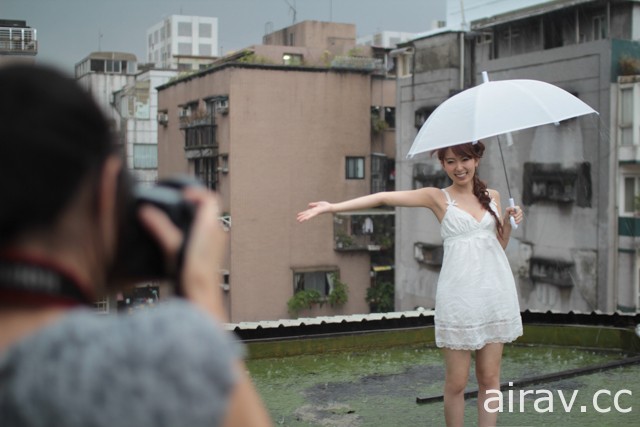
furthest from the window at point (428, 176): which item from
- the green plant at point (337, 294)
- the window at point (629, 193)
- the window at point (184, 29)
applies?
the window at point (184, 29)

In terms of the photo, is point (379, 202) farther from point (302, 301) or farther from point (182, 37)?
point (182, 37)

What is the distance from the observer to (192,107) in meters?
36.5

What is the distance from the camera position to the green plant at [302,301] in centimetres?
3384

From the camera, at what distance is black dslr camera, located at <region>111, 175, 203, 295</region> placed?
4.34 feet

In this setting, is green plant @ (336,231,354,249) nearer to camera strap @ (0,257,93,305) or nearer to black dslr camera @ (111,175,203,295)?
black dslr camera @ (111,175,203,295)

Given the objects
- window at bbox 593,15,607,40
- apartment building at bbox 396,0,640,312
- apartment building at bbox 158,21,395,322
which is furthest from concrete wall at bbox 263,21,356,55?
window at bbox 593,15,607,40

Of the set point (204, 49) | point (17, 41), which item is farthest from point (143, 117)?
point (204, 49)

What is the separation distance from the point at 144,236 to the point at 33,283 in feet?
0.63

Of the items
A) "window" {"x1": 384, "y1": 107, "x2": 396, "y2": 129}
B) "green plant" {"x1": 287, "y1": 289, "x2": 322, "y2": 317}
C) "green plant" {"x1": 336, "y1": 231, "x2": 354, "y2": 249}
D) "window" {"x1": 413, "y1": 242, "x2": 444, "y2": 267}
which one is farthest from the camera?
"window" {"x1": 384, "y1": 107, "x2": 396, "y2": 129}

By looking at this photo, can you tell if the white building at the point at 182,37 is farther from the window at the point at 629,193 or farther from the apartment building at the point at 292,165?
the window at the point at 629,193

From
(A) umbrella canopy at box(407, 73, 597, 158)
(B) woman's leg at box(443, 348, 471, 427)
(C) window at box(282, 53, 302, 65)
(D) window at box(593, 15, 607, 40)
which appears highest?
(C) window at box(282, 53, 302, 65)

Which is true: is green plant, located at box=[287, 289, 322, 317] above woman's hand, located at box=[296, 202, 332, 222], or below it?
below

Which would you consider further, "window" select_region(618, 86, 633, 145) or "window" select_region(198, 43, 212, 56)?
"window" select_region(198, 43, 212, 56)

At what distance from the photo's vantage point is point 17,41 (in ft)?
79.4
